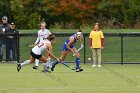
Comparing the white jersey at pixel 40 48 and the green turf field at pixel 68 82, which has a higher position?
the white jersey at pixel 40 48

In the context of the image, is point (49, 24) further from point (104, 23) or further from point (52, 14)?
point (104, 23)

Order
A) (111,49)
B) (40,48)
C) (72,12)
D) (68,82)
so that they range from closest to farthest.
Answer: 1. (68,82)
2. (40,48)
3. (111,49)
4. (72,12)

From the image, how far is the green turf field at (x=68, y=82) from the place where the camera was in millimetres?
15977

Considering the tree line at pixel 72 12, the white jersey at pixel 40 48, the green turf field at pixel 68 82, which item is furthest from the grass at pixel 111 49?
the tree line at pixel 72 12

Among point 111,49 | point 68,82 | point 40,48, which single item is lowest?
point 68,82

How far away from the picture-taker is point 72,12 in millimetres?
47250

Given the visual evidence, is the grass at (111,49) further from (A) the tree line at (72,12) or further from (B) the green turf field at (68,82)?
(A) the tree line at (72,12)

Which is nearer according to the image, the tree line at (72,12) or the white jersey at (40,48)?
the white jersey at (40,48)

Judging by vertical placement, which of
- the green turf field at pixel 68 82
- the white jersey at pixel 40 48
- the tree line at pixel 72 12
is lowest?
the green turf field at pixel 68 82

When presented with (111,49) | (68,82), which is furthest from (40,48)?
(111,49)

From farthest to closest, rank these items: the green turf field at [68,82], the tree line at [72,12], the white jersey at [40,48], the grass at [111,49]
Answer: the tree line at [72,12]
the grass at [111,49]
the white jersey at [40,48]
the green turf field at [68,82]

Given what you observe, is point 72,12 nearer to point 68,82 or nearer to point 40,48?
point 40,48

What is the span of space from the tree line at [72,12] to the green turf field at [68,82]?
23.9 m

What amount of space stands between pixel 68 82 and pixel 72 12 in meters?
29.2
